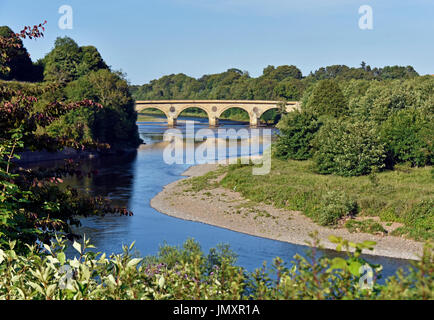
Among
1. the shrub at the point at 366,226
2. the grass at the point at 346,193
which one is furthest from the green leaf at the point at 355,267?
the shrub at the point at 366,226

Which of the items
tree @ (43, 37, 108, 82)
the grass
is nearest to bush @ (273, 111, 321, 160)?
the grass

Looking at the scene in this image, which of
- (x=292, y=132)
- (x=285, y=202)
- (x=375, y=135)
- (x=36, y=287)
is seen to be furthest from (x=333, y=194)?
(x=36, y=287)

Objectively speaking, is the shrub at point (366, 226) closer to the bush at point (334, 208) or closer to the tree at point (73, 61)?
the bush at point (334, 208)

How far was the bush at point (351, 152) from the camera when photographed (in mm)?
43219

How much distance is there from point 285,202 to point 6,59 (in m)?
26.2

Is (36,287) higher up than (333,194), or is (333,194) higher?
(36,287)

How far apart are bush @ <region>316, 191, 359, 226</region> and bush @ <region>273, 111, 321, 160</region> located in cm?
1887

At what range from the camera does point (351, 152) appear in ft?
144

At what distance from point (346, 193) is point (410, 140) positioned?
12893mm

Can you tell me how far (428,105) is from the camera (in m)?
55.4

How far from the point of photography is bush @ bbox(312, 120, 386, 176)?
43.2m

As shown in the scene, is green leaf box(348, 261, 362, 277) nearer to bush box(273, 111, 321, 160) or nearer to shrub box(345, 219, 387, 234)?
shrub box(345, 219, 387, 234)
